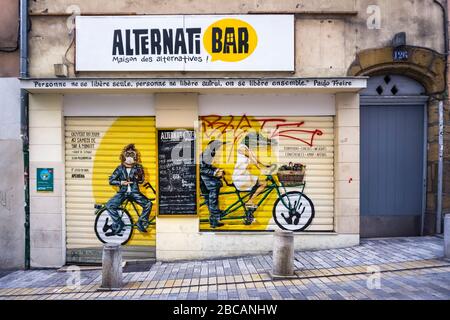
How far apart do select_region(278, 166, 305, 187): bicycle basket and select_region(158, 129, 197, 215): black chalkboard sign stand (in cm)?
204

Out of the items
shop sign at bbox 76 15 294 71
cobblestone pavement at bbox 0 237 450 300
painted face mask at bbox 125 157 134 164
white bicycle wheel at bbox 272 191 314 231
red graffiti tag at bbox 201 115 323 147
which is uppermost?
shop sign at bbox 76 15 294 71

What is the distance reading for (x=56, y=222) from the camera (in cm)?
897

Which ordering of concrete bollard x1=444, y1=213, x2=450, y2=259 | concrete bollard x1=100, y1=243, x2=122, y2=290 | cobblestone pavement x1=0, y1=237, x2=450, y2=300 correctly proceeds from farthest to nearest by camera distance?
concrete bollard x1=444, y1=213, x2=450, y2=259 → concrete bollard x1=100, y1=243, x2=122, y2=290 → cobblestone pavement x1=0, y1=237, x2=450, y2=300

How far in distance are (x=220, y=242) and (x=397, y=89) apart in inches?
223

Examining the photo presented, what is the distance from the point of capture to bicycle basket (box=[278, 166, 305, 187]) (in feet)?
29.6

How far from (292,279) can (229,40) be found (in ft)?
17.4

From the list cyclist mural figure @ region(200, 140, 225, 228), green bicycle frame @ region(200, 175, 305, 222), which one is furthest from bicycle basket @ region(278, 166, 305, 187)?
cyclist mural figure @ region(200, 140, 225, 228)

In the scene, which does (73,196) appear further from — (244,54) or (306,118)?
(306,118)

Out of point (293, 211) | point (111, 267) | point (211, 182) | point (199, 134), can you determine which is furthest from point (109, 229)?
point (293, 211)

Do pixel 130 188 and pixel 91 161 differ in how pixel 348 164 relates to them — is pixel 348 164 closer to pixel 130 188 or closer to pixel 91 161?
pixel 130 188

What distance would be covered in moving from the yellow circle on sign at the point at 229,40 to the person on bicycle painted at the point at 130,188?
305 cm

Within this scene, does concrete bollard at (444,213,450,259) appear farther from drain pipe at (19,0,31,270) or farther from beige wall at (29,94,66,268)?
drain pipe at (19,0,31,270)
